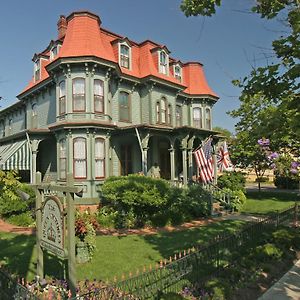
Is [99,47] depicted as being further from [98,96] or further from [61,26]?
[61,26]

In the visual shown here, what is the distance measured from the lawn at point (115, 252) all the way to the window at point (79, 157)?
5.47 m

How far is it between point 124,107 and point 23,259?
13588 millimetres

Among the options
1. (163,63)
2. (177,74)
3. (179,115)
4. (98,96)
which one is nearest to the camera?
→ (98,96)

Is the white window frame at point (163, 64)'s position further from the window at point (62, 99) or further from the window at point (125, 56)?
the window at point (62, 99)

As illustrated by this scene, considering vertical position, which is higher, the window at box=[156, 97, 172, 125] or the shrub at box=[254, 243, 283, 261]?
the window at box=[156, 97, 172, 125]

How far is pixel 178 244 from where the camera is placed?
1166cm

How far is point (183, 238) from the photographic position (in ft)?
41.8

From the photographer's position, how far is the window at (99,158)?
1869 centimetres

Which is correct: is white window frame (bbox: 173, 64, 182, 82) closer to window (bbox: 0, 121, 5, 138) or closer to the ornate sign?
window (bbox: 0, 121, 5, 138)

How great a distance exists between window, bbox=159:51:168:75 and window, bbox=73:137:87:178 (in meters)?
8.92

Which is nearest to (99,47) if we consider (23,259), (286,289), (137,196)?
(137,196)

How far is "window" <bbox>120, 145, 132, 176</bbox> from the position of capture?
21922 mm

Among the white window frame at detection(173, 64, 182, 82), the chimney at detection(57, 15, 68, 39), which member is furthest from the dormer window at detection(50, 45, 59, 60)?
the white window frame at detection(173, 64, 182, 82)

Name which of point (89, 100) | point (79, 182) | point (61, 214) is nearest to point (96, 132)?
point (89, 100)
